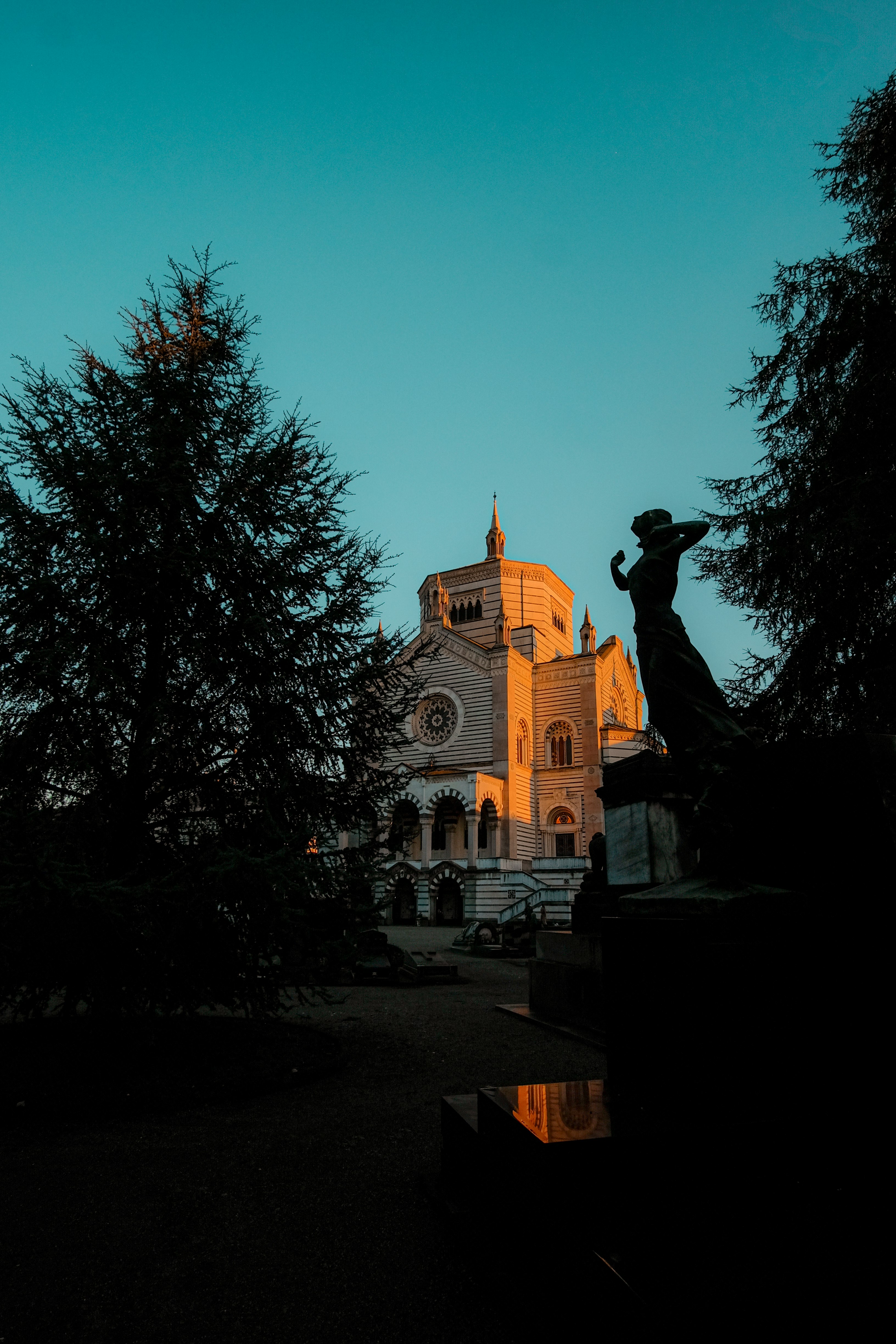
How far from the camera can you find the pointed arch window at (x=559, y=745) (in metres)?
43.7

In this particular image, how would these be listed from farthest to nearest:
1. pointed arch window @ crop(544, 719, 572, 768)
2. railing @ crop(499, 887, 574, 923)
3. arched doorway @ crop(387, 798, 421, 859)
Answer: pointed arch window @ crop(544, 719, 572, 768)
railing @ crop(499, 887, 574, 923)
arched doorway @ crop(387, 798, 421, 859)

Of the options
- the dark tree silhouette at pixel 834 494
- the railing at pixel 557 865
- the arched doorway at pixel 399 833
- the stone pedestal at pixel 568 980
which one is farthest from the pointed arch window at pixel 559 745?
the arched doorway at pixel 399 833

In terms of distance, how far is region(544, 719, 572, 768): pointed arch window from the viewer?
143 ft

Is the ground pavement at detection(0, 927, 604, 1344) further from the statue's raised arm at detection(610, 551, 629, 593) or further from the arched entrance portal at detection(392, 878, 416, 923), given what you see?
the arched entrance portal at detection(392, 878, 416, 923)

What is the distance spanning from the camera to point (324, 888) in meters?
6.14

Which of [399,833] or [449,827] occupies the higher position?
[449,827]

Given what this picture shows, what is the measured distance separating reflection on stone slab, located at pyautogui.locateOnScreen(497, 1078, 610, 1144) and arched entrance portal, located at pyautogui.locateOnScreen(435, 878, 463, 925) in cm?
3574

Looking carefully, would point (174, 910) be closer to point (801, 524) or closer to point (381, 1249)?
point (381, 1249)

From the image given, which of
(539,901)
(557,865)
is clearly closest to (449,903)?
(557,865)

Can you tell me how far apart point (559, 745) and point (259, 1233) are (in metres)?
41.5

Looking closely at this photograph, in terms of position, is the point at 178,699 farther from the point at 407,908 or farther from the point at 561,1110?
the point at 407,908

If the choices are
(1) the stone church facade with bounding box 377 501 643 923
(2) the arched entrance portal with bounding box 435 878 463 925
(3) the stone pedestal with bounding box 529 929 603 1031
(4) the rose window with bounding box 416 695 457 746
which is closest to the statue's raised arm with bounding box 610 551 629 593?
(3) the stone pedestal with bounding box 529 929 603 1031

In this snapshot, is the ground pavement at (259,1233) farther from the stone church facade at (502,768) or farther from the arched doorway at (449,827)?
the arched doorway at (449,827)

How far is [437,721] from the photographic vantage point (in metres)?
44.0
